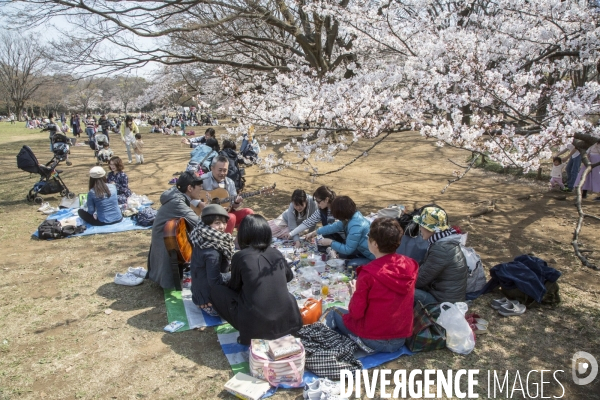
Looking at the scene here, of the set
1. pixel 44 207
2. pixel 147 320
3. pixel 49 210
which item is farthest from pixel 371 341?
pixel 44 207

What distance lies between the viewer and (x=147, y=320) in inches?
148

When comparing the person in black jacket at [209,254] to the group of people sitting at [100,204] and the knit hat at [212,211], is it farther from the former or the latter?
the group of people sitting at [100,204]

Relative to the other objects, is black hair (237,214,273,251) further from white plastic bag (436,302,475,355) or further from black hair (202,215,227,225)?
white plastic bag (436,302,475,355)

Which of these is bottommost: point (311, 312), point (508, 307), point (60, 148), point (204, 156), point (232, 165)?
point (508, 307)

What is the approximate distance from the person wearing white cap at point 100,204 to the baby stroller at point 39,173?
1.88 meters

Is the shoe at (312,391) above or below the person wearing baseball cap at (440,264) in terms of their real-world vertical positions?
below

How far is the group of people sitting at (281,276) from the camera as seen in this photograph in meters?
3.00

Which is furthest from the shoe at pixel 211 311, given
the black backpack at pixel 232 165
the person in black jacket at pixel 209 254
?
the black backpack at pixel 232 165

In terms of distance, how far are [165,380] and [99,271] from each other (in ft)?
8.16

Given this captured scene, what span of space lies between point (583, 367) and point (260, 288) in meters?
2.67

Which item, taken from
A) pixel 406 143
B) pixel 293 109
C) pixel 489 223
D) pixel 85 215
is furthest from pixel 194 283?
pixel 406 143

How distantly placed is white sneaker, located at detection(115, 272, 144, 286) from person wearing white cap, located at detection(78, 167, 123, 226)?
2.35 m

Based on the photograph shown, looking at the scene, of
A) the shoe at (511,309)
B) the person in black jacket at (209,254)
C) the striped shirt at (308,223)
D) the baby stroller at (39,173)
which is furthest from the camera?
the baby stroller at (39,173)

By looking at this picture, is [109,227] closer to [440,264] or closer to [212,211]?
[212,211]
